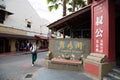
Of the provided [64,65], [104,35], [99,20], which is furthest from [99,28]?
[64,65]

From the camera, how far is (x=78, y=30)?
633 inches

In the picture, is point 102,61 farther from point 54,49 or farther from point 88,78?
point 54,49

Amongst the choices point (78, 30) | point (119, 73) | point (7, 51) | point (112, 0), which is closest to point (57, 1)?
point (78, 30)

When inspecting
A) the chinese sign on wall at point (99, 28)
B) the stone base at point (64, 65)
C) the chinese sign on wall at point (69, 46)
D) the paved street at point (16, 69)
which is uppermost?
the chinese sign on wall at point (99, 28)

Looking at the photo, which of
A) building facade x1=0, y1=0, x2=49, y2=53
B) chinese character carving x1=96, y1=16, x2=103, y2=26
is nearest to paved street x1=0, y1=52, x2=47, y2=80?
chinese character carving x1=96, y1=16, x2=103, y2=26

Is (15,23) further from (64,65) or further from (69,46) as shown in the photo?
(64,65)

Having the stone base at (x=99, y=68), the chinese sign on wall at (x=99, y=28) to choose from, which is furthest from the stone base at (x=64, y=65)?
the chinese sign on wall at (x=99, y=28)

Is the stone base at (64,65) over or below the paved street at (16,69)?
over

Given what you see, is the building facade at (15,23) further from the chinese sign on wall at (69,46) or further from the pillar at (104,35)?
the pillar at (104,35)

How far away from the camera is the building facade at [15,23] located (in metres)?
27.2

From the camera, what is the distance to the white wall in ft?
95.8

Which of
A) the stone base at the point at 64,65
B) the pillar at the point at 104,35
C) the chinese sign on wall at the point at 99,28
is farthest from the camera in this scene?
the stone base at the point at 64,65

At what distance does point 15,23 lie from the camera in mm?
30750

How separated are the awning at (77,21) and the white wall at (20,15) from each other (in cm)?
1558
